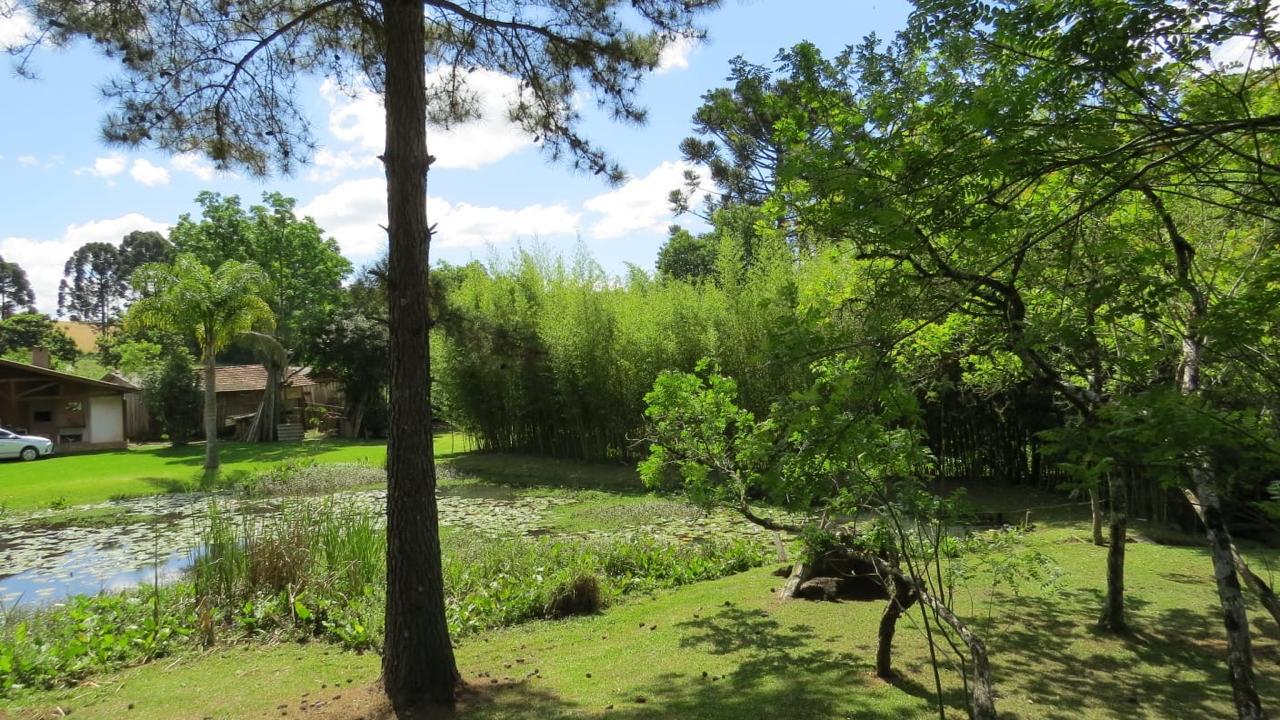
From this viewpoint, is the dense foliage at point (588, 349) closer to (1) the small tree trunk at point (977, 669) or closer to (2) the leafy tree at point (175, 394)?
(1) the small tree trunk at point (977, 669)

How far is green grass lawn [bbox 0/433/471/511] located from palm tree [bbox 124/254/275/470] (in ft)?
4.56

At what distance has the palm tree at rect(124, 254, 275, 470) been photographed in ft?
55.4

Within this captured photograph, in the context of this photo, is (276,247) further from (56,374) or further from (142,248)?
(142,248)

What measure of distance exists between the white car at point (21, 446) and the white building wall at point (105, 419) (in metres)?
2.41

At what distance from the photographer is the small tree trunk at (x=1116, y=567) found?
4.42m

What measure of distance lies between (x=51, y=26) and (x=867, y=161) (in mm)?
5021

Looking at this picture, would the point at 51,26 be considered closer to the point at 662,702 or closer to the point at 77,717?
the point at 77,717

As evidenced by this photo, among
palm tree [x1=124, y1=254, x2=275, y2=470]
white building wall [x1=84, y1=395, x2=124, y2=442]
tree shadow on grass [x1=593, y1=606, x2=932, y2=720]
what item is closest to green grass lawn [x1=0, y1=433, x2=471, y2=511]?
white building wall [x1=84, y1=395, x2=124, y2=442]

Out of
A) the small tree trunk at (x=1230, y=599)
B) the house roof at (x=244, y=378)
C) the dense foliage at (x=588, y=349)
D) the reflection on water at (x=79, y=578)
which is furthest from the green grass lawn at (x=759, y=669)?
the house roof at (x=244, y=378)

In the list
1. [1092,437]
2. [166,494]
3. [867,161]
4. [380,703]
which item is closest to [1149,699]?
[1092,437]

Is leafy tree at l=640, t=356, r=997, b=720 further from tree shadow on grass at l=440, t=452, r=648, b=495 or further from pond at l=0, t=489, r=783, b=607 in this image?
tree shadow on grass at l=440, t=452, r=648, b=495

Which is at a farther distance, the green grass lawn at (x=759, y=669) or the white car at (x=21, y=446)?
the white car at (x=21, y=446)

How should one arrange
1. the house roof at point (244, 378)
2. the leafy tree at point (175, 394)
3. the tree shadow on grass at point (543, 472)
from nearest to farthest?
the tree shadow on grass at point (543, 472) < the leafy tree at point (175, 394) < the house roof at point (244, 378)

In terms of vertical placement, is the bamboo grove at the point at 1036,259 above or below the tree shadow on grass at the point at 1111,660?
above
